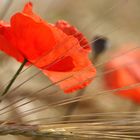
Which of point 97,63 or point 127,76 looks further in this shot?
point 97,63

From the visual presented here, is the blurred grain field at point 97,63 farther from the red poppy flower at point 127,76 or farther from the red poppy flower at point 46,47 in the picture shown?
the red poppy flower at point 46,47

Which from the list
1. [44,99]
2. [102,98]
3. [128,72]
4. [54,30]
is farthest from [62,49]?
[102,98]

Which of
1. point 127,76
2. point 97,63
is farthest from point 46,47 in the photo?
point 97,63

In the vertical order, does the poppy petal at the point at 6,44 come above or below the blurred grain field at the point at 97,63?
below

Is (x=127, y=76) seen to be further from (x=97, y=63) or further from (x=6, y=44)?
(x=6, y=44)

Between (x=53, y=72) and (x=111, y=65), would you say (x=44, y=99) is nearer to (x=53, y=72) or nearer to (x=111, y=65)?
(x=111, y=65)

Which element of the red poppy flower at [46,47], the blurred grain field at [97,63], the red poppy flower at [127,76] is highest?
the blurred grain field at [97,63]

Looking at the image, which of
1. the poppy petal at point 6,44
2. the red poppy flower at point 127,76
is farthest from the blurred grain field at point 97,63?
the poppy petal at point 6,44

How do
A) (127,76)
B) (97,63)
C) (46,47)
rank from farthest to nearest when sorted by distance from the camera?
(97,63)
(127,76)
(46,47)
